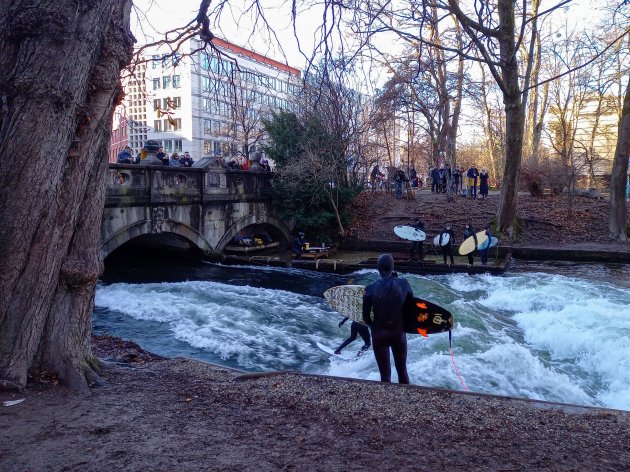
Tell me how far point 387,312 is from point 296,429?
2251mm

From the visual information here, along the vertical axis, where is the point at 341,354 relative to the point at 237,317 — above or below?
below

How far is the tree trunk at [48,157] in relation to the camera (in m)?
4.78

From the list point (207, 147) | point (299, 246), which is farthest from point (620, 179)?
point (207, 147)

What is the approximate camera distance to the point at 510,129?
2175cm

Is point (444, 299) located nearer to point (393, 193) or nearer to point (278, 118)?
point (278, 118)

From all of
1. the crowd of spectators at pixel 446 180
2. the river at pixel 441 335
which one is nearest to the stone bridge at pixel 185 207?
the river at pixel 441 335

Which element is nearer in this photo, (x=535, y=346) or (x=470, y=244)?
(x=535, y=346)

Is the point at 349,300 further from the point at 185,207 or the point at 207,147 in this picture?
the point at 207,147

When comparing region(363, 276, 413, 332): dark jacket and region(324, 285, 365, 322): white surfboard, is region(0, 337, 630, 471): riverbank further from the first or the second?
region(324, 285, 365, 322): white surfboard

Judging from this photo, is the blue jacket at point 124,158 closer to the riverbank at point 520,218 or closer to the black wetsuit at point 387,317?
the riverbank at point 520,218

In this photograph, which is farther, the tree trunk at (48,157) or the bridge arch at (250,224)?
the bridge arch at (250,224)

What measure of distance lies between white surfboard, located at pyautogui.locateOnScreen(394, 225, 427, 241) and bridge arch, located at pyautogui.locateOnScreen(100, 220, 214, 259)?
7915 mm

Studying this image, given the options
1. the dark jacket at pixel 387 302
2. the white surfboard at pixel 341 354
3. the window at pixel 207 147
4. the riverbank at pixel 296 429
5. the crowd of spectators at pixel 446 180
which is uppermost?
the window at pixel 207 147

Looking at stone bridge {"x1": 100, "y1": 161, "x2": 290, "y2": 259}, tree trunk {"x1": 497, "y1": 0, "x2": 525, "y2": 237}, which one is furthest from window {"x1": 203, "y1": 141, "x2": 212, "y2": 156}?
tree trunk {"x1": 497, "y1": 0, "x2": 525, "y2": 237}
